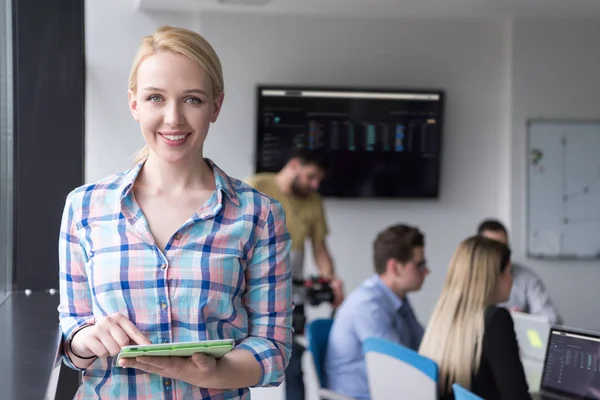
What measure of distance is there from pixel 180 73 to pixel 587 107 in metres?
5.43

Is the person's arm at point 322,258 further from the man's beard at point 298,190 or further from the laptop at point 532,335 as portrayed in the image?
the laptop at point 532,335

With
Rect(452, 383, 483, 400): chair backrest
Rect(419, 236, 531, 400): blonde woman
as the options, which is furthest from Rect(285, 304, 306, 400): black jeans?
Rect(452, 383, 483, 400): chair backrest

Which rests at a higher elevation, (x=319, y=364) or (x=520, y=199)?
(x=520, y=199)

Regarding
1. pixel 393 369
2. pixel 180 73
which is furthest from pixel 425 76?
pixel 180 73

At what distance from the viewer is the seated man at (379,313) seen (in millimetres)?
3326

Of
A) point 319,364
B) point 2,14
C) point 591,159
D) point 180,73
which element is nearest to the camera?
point 180,73

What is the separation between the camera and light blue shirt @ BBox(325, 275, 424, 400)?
10.9 feet

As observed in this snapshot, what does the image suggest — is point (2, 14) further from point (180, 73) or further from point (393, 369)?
point (393, 369)

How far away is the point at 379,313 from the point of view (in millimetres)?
3324

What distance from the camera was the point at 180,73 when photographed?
1.18 metres

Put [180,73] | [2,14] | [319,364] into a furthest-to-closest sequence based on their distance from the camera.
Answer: [319,364]
[2,14]
[180,73]

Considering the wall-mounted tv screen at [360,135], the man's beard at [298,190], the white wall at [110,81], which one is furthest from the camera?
the wall-mounted tv screen at [360,135]

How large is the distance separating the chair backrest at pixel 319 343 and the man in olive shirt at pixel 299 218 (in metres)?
0.77

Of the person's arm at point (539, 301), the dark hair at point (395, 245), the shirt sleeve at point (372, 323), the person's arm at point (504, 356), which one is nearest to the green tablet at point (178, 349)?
the person's arm at point (504, 356)
